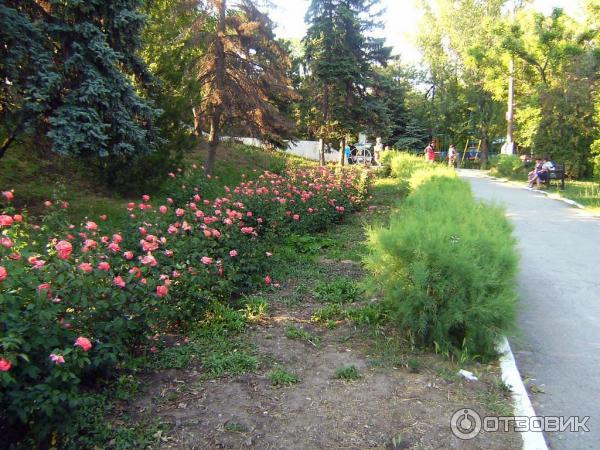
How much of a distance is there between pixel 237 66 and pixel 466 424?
544 inches

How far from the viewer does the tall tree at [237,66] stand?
48.2 feet

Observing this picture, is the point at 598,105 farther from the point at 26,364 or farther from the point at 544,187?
the point at 26,364

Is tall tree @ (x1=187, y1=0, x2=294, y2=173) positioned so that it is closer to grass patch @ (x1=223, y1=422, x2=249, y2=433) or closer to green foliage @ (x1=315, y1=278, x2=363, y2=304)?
green foliage @ (x1=315, y1=278, x2=363, y2=304)

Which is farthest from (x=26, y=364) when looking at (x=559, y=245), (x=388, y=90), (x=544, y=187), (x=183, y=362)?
(x=388, y=90)

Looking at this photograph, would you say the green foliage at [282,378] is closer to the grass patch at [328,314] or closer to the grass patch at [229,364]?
the grass patch at [229,364]

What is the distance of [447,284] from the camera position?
3873 millimetres

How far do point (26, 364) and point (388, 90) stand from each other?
2427cm

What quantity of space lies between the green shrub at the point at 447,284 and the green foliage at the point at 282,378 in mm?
1083

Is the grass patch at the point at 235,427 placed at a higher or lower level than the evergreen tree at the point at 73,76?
lower

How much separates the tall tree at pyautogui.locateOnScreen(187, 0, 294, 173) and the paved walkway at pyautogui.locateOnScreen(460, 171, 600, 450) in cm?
908

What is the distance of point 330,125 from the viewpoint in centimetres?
2369

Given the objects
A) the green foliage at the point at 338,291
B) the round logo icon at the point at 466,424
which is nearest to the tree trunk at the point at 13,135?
the green foliage at the point at 338,291

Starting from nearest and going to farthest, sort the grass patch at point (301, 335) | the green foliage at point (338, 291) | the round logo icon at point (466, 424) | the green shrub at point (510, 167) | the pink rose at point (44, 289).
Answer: the pink rose at point (44, 289) → the round logo icon at point (466, 424) → the grass patch at point (301, 335) → the green foliage at point (338, 291) → the green shrub at point (510, 167)

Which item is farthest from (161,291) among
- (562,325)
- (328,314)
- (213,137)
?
(213,137)
